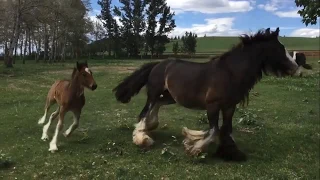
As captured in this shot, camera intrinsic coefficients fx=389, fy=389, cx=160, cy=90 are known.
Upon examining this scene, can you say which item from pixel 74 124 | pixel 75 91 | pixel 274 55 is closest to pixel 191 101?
pixel 274 55

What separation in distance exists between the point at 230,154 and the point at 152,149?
1.79 metres

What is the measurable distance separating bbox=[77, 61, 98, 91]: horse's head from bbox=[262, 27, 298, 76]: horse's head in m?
3.80

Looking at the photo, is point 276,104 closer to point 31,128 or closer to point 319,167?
point 319,167

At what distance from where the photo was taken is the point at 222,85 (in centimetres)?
795

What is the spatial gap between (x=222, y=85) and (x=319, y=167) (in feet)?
8.61

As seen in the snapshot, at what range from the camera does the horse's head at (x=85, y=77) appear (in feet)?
29.1

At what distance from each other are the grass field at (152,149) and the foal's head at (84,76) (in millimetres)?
1426

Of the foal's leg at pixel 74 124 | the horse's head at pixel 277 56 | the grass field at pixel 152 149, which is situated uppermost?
the horse's head at pixel 277 56

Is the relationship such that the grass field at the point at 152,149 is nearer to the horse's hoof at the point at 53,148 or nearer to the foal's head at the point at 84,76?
the horse's hoof at the point at 53,148

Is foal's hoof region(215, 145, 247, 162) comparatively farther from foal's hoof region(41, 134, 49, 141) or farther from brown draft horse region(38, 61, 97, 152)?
foal's hoof region(41, 134, 49, 141)

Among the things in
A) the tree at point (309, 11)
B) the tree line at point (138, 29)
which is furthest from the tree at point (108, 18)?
the tree at point (309, 11)

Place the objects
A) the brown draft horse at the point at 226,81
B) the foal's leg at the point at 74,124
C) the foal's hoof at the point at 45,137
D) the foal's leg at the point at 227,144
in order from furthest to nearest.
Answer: the foal's hoof at the point at 45,137 → the foal's leg at the point at 74,124 → the foal's leg at the point at 227,144 → the brown draft horse at the point at 226,81

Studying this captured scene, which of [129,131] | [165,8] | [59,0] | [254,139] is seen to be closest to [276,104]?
[254,139]

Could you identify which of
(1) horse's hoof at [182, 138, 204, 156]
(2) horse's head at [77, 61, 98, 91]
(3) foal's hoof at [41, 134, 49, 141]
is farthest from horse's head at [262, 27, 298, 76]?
(3) foal's hoof at [41, 134, 49, 141]
